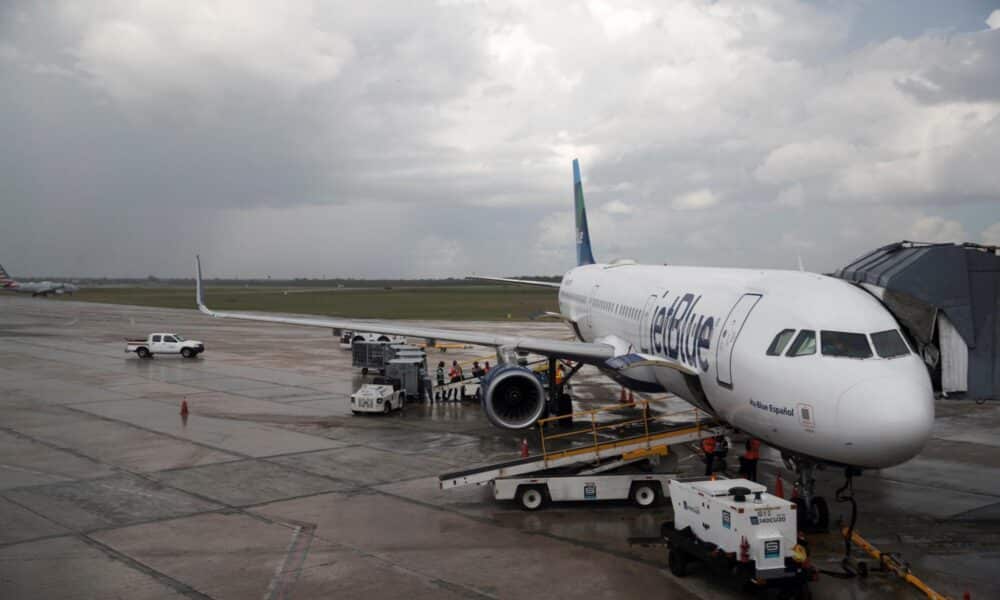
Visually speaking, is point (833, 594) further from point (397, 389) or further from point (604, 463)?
point (397, 389)

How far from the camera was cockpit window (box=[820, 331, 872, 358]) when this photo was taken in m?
12.0

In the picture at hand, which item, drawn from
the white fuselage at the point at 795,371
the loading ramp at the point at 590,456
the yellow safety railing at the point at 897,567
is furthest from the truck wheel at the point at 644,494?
the yellow safety railing at the point at 897,567

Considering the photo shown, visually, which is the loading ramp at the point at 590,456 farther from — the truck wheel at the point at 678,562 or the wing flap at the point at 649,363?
the truck wheel at the point at 678,562

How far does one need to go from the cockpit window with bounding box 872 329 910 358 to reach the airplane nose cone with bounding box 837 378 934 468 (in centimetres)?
60

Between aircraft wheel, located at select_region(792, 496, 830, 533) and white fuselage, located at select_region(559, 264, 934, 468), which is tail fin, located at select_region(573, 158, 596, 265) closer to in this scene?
white fuselage, located at select_region(559, 264, 934, 468)

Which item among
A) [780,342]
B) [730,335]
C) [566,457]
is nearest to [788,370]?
[780,342]

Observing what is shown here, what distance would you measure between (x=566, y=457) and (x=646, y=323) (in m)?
5.18

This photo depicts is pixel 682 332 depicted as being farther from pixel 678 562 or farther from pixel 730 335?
pixel 678 562

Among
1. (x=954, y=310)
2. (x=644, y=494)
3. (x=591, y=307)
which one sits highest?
(x=954, y=310)

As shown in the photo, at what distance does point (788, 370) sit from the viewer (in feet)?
40.5

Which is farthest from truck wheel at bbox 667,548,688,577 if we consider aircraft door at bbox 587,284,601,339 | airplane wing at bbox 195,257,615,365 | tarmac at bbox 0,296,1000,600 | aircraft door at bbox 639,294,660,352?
aircraft door at bbox 587,284,601,339

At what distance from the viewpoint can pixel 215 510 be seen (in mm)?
15242

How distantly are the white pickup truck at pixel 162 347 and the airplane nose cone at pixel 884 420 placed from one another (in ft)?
128

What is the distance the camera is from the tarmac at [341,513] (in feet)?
38.2
